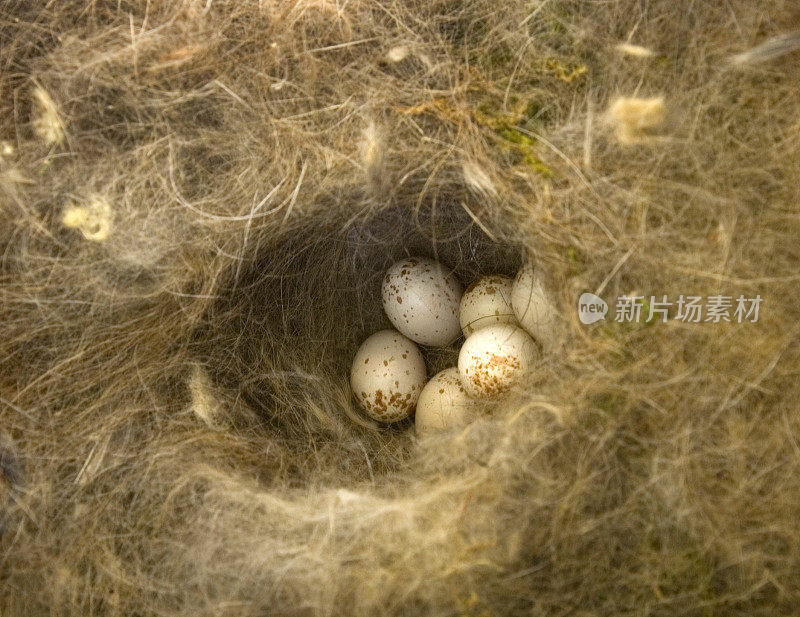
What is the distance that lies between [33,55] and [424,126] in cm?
83

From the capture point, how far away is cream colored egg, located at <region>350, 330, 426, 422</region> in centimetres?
180

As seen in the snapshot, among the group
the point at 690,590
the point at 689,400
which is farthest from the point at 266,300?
the point at 690,590

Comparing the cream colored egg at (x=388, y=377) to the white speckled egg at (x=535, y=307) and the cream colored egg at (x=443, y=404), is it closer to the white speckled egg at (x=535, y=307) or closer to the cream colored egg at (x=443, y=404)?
the cream colored egg at (x=443, y=404)

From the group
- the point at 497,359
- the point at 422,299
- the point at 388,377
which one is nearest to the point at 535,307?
the point at 497,359

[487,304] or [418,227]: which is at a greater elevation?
[418,227]

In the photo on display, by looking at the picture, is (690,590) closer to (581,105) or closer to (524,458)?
(524,458)

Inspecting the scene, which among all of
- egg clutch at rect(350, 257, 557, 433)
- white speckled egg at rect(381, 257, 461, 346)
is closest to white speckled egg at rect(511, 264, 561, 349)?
egg clutch at rect(350, 257, 557, 433)

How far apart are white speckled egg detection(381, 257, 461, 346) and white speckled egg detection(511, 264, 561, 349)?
195 mm

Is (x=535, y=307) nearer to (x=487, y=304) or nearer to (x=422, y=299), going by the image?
(x=487, y=304)

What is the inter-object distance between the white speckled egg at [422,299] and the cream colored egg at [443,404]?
0.11m

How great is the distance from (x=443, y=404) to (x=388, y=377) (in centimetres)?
16

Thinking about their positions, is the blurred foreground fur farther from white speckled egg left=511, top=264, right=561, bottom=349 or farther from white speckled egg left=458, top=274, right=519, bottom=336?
white speckled egg left=458, top=274, right=519, bottom=336

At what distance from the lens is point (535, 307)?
1596 mm

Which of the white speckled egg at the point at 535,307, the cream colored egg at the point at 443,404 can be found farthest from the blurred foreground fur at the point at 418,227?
the cream colored egg at the point at 443,404
